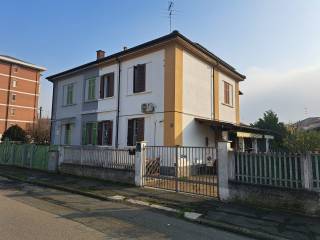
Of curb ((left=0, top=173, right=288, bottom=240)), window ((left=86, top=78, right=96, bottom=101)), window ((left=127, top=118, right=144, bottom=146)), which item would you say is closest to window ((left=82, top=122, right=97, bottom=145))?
window ((left=86, top=78, right=96, bottom=101))

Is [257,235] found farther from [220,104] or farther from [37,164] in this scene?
[37,164]

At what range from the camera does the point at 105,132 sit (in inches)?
763

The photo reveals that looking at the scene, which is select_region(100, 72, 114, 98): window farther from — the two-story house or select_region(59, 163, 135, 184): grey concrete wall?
select_region(59, 163, 135, 184): grey concrete wall

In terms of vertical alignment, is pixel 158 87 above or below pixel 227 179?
above

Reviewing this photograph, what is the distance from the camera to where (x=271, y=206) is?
8.30 m

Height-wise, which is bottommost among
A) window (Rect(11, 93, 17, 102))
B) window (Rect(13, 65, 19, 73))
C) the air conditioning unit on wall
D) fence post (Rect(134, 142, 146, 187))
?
fence post (Rect(134, 142, 146, 187))

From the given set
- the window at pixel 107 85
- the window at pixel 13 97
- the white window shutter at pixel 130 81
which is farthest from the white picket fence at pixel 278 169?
the window at pixel 13 97

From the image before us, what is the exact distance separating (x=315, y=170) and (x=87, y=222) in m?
5.88

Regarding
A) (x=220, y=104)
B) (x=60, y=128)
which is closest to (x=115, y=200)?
(x=220, y=104)

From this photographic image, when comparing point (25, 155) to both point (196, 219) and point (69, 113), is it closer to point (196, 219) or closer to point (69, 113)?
point (69, 113)

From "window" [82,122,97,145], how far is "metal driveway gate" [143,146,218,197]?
866 centimetres

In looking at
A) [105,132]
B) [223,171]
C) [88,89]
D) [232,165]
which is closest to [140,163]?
[223,171]

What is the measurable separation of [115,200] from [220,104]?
12.4 meters

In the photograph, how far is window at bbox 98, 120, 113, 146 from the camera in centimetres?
1888
